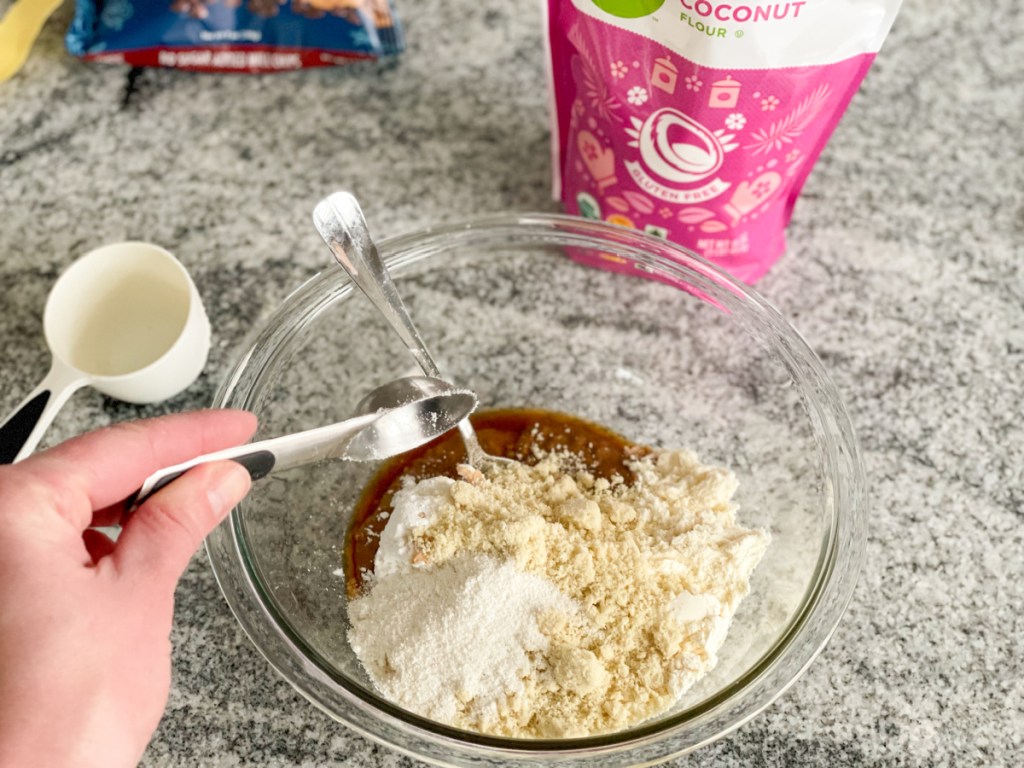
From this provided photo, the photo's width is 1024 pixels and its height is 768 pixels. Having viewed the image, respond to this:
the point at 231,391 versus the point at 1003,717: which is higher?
the point at 231,391

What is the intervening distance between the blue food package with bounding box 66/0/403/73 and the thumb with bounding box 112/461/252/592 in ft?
2.46

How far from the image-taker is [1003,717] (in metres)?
0.96

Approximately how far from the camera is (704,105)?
35.8 inches

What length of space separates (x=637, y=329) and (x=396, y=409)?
0.38 m

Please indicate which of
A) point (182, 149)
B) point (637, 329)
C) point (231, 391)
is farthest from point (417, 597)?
point (182, 149)

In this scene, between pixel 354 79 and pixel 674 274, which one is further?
pixel 354 79

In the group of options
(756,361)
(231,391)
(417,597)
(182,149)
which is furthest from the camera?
(182,149)

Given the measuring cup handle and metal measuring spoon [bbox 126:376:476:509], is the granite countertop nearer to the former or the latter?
the measuring cup handle

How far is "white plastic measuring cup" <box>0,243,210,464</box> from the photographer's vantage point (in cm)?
105

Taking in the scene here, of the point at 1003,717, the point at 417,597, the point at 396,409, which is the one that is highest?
the point at 396,409

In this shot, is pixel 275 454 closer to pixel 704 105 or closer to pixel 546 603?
pixel 546 603

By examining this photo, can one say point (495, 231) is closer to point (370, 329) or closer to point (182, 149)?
point (370, 329)

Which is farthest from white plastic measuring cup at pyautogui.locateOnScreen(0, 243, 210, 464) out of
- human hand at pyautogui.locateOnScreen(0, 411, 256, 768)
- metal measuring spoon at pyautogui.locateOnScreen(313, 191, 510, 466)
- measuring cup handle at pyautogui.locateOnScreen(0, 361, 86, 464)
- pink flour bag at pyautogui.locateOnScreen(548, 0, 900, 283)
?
pink flour bag at pyautogui.locateOnScreen(548, 0, 900, 283)

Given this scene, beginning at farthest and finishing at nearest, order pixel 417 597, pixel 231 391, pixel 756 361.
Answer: pixel 756 361
pixel 231 391
pixel 417 597
